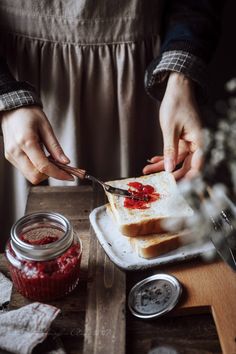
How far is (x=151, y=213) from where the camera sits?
4.90 ft

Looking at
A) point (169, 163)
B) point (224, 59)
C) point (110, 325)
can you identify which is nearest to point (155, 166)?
point (169, 163)

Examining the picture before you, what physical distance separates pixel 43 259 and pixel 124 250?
0.87 feet

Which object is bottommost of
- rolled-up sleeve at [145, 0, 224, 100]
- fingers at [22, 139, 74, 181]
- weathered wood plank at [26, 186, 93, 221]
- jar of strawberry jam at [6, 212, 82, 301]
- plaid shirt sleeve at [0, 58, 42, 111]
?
weathered wood plank at [26, 186, 93, 221]

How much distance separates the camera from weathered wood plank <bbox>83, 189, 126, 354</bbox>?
3.82 ft

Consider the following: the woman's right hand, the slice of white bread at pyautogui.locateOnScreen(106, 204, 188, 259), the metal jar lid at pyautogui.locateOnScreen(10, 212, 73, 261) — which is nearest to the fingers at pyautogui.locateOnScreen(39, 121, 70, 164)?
the woman's right hand

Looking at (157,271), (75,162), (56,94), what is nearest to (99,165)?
(75,162)

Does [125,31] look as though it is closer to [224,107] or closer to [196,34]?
[196,34]

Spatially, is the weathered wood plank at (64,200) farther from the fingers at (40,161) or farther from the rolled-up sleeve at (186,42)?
the rolled-up sleeve at (186,42)

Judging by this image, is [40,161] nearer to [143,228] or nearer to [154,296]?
[143,228]

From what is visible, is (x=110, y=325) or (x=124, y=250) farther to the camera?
(x=124, y=250)

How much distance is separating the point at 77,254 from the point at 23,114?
1.50 ft

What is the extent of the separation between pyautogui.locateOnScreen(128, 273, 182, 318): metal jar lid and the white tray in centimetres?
5

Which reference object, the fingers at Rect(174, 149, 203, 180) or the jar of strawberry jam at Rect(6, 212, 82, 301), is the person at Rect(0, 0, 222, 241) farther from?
the jar of strawberry jam at Rect(6, 212, 82, 301)

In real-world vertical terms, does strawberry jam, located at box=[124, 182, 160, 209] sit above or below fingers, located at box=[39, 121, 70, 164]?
below
